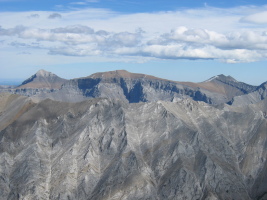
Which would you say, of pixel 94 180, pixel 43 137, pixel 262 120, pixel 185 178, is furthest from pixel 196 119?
pixel 43 137

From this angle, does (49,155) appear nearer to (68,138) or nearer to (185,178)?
(68,138)

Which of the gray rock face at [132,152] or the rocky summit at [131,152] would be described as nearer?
the rocky summit at [131,152]

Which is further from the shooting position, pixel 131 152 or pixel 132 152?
pixel 131 152

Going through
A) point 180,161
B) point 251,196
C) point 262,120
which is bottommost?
point 251,196

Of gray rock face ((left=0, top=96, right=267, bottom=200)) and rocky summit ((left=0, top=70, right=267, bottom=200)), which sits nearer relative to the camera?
rocky summit ((left=0, top=70, right=267, bottom=200))
